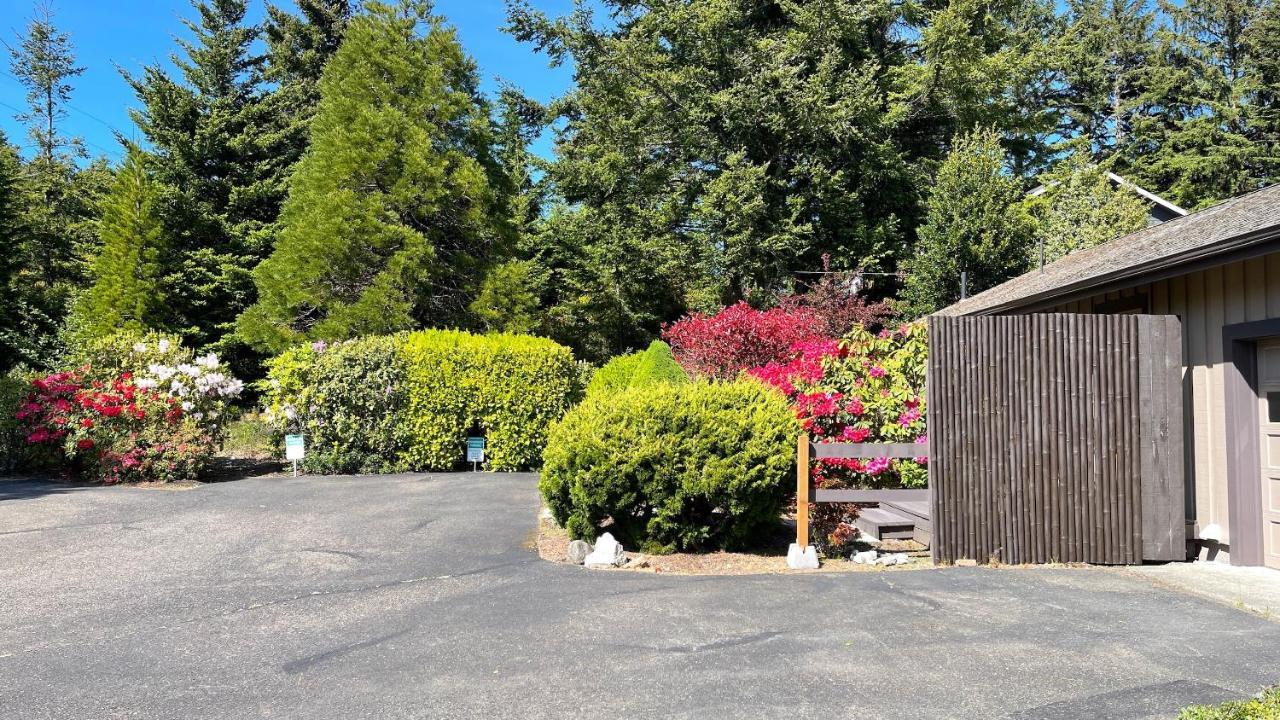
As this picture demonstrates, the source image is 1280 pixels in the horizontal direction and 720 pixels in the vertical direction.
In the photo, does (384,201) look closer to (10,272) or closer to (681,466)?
(10,272)

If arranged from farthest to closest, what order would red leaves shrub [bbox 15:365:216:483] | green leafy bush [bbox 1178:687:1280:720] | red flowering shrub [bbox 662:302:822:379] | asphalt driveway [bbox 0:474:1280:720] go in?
red flowering shrub [bbox 662:302:822:379], red leaves shrub [bbox 15:365:216:483], asphalt driveway [bbox 0:474:1280:720], green leafy bush [bbox 1178:687:1280:720]

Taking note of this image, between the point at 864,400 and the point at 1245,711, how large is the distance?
493cm

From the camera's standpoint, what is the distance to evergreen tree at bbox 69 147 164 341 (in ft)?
63.7

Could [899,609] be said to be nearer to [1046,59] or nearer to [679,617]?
[679,617]

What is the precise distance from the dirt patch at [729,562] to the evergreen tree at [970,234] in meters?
12.3

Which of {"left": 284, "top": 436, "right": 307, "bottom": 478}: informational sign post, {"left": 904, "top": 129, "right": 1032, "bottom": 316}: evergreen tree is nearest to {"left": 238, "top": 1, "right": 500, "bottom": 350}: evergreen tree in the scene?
{"left": 284, "top": 436, "right": 307, "bottom": 478}: informational sign post

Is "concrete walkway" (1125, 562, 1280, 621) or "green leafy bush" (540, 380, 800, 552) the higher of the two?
"green leafy bush" (540, 380, 800, 552)

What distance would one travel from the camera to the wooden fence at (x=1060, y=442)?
6191mm

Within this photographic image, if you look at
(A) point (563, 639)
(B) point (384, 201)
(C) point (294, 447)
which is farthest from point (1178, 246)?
(B) point (384, 201)

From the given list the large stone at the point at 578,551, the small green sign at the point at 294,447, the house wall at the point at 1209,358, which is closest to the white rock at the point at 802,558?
the large stone at the point at 578,551

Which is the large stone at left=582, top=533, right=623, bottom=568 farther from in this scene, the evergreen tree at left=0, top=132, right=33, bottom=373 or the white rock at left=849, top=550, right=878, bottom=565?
the evergreen tree at left=0, top=132, right=33, bottom=373

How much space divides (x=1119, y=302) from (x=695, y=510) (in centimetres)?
495

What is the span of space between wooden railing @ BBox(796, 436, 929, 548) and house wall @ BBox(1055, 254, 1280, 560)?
250 cm

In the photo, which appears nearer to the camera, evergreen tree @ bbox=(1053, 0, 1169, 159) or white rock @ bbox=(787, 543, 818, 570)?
white rock @ bbox=(787, 543, 818, 570)
